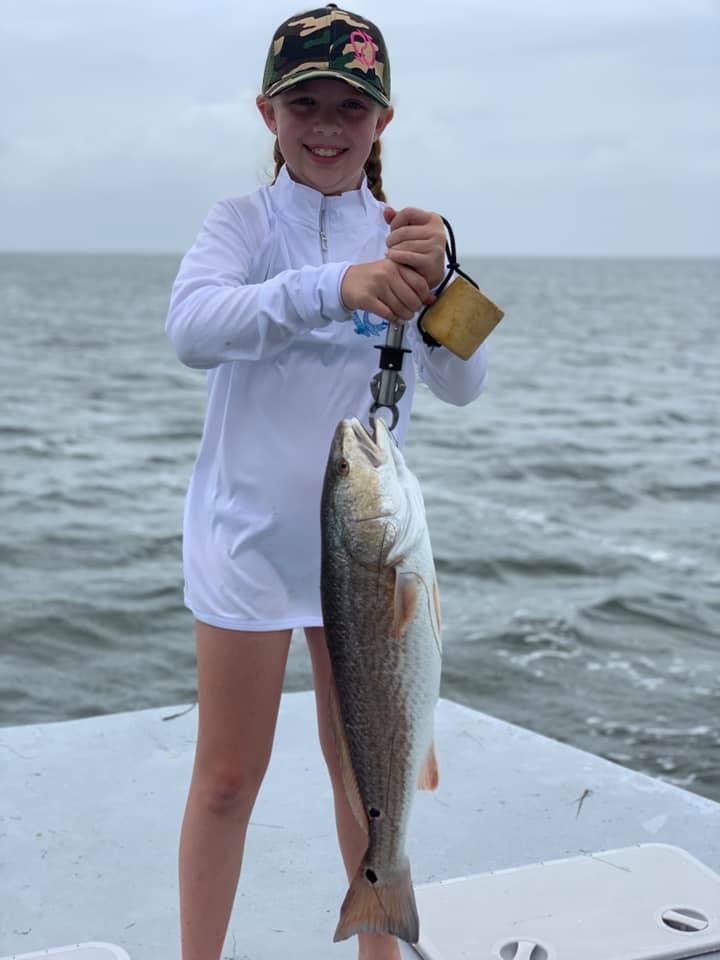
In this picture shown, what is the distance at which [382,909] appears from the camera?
240cm

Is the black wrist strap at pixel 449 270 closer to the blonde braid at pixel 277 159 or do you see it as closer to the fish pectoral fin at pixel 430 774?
the blonde braid at pixel 277 159

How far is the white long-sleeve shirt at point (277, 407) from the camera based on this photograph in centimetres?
271

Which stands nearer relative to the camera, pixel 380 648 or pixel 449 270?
pixel 380 648

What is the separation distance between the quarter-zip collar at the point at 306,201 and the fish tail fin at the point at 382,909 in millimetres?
1470

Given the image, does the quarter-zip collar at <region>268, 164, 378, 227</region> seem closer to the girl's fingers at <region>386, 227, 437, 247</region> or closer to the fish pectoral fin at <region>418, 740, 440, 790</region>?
the girl's fingers at <region>386, 227, 437, 247</region>

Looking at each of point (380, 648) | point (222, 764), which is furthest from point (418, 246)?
point (222, 764)

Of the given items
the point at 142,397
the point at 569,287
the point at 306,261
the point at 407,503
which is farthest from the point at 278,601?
the point at 569,287

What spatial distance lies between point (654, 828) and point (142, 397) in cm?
2055

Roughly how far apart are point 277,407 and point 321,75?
0.73m

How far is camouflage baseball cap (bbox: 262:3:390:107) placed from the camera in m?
2.57

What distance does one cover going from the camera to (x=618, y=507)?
1438 centimetres

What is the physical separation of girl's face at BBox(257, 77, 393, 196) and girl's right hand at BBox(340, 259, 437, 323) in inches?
17.8

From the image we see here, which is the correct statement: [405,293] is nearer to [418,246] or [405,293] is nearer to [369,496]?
[418,246]

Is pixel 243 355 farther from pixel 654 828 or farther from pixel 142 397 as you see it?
pixel 142 397
